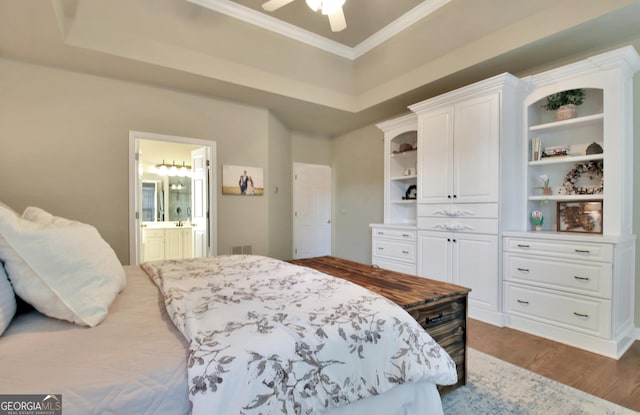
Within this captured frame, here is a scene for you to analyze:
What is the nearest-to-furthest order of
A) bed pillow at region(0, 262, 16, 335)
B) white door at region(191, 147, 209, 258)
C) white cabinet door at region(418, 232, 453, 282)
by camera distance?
bed pillow at region(0, 262, 16, 335)
white cabinet door at region(418, 232, 453, 282)
white door at region(191, 147, 209, 258)

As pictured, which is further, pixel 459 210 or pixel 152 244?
pixel 152 244

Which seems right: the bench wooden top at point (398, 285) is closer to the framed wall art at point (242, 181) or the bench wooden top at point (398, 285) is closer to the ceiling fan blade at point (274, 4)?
the ceiling fan blade at point (274, 4)

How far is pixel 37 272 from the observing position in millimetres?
983

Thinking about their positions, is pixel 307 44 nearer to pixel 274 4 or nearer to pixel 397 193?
pixel 274 4

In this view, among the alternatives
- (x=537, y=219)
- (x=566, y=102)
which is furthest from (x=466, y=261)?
(x=566, y=102)

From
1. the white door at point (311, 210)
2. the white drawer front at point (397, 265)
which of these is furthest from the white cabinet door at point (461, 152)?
the white door at point (311, 210)

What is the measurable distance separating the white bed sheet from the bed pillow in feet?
→ 0.12

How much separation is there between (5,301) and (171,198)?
5371 mm

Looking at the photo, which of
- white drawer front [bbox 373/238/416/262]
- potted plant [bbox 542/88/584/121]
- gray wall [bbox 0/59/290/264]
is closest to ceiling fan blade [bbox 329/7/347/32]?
gray wall [bbox 0/59/290/264]

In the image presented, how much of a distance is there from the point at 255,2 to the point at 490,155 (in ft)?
9.56

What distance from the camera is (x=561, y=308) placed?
254 centimetres

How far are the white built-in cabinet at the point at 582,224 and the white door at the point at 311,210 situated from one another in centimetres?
348

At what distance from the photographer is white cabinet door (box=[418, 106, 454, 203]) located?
335 cm

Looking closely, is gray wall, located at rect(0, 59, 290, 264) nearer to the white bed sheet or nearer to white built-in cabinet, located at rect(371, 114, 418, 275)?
white built-in cabinet, located at rect(371, 114, 418, 275)
